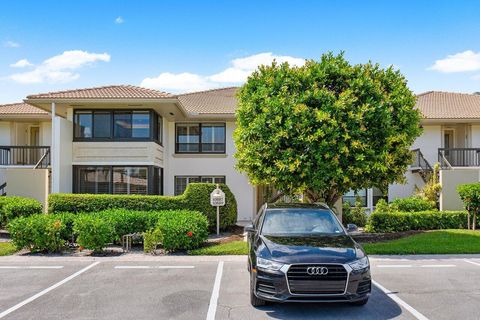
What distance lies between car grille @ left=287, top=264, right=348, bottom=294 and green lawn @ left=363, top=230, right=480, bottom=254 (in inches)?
233

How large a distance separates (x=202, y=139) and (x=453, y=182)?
1242 centimetres

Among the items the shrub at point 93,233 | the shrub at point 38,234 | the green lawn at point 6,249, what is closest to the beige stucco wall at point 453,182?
the shrub at point 93,233

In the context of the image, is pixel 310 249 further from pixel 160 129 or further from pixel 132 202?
pixel 160 129

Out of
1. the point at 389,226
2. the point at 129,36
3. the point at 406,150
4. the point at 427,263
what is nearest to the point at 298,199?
the point at 389,226

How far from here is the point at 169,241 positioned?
36.7 ft

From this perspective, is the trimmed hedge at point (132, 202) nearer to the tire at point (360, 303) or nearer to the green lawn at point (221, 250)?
the green lawn at point (221, 250)

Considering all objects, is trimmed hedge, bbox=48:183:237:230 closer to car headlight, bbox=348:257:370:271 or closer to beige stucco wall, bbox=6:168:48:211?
beige stucco wall, bbox=6:168:48:211

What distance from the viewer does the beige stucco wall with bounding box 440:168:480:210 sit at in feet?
59.2

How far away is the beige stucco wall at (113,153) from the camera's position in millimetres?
17500

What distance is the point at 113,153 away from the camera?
17.6 meters

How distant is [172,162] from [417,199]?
12.2 metres

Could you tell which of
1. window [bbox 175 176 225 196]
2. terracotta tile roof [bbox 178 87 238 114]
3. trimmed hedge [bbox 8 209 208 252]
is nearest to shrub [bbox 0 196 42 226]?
trimmed hedge [bbox 8 209 208 252]

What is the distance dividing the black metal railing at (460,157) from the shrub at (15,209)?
19.2 m

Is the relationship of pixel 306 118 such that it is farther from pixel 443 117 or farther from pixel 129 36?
pixel 443 117
